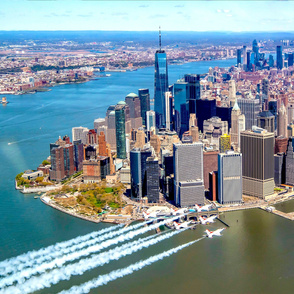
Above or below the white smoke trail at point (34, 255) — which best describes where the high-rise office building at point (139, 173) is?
above

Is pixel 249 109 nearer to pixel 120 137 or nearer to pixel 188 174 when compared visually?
pixel 120 137

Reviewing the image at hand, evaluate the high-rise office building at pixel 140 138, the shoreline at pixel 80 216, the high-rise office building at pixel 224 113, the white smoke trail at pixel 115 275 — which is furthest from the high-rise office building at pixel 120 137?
the white smoke trail at pixel 115 275

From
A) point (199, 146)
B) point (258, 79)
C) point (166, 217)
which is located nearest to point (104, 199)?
point (166, 217)

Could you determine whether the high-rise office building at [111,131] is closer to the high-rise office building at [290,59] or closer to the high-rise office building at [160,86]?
the high-rise office building at [160,86]

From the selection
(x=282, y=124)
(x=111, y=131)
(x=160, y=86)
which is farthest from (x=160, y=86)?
(x=282, y=124)

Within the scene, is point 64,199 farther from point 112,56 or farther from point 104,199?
point 112,56

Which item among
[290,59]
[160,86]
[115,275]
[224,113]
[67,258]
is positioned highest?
[290,59]

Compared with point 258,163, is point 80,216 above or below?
below

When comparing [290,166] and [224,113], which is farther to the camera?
[224,113]
